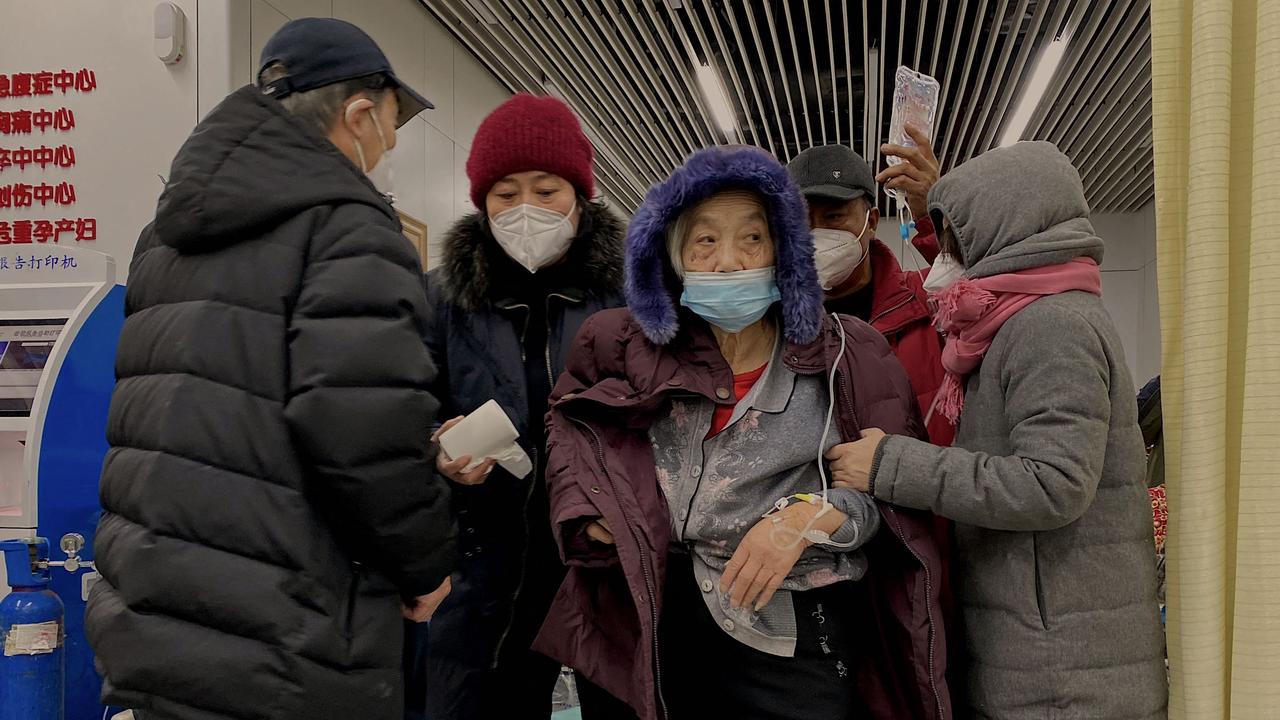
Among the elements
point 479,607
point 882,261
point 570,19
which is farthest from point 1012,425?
point 570,19

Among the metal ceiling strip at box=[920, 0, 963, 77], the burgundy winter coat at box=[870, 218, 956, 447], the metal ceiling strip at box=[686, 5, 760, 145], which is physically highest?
the metal ceiling strip at box=[920, 0, 963, 77]

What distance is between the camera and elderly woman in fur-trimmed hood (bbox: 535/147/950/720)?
143 centimetres

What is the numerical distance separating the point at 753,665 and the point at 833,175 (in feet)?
4.63

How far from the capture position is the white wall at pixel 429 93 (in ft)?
15.0

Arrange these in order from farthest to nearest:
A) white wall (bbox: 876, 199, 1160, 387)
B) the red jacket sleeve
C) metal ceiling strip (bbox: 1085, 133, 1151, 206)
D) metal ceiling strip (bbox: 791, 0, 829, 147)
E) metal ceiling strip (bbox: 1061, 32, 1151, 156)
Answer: white wall (bbox: 876, 199, 1160, 387) < metal ceiling strip (bbox: 1085, 133, 1151, 206) < metal ceiling strip (bbox: 1061, 32, 1151, 156) < metal ceiling strip (bbox: 791, 0, 829, 147) < the red jacket sleeve

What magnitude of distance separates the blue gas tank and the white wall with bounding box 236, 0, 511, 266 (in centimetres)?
226

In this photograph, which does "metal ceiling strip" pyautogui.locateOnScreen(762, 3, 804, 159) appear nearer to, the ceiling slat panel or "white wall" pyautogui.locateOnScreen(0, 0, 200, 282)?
the ceiling slat panel

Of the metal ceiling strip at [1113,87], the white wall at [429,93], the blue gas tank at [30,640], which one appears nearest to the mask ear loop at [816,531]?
the blue gas tank at [30,640]

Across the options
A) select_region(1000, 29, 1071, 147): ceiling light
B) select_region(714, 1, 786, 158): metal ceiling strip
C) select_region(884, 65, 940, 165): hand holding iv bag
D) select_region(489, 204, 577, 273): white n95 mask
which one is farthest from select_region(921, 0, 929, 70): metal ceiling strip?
select_region(489, 204, 577, 273): white n95 mask

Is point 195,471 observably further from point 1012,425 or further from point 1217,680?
point 1217,680

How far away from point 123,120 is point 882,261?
271 centimetres

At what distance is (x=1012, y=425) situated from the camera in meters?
1.37

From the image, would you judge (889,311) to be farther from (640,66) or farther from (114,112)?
(640,66)

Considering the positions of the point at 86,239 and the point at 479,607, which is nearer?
the point at 479,607
